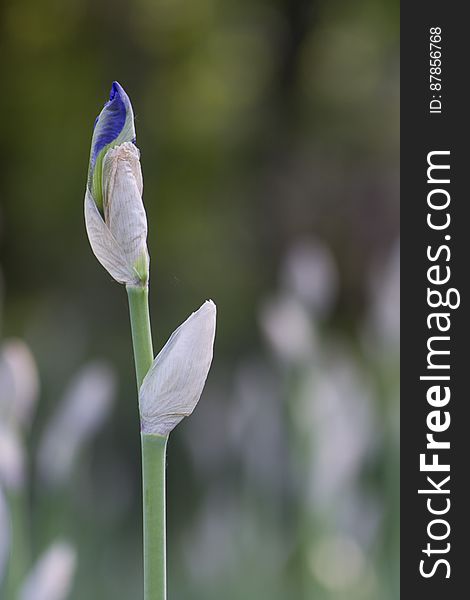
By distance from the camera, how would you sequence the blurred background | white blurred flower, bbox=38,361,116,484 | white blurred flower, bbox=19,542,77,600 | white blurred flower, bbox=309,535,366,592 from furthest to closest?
the blurred background, white blurred flower, bbox=309,535,366,592, white blurred flower, bbox=38,361,116,484, white blurred flower, bbox=19,542,77,600

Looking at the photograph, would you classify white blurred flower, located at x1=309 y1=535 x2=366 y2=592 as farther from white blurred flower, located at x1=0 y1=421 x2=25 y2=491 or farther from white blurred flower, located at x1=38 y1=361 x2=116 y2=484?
white blurred flower, located at x1=0 y1=421 x2=25 y2=491

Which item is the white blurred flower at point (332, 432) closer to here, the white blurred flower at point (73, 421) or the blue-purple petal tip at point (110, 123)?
the white blurred flower at point (73, 421)

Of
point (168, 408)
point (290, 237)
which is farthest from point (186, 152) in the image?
point (168, 408)

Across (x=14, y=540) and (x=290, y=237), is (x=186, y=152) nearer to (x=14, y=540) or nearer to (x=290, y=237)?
(x=290, y=237)

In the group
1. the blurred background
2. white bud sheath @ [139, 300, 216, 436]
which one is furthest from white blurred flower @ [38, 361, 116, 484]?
the blurred background

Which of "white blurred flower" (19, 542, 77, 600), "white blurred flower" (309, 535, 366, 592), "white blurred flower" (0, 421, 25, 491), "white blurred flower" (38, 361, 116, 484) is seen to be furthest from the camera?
"white blurred flower" (309, 535, 366, 592)

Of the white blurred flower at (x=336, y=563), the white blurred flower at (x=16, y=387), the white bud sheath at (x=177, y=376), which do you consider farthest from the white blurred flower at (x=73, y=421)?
the white bud sheath at (x=177, y=376)

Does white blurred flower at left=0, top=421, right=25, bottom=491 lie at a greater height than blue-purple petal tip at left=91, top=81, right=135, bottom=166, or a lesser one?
lesser

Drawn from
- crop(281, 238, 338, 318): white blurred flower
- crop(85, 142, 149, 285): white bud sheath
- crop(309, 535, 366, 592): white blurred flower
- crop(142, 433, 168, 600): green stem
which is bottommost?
crop(309, 535, 366, 592): white blurred flower

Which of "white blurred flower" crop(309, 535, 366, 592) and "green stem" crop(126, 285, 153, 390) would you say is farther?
"white blurred flower" crop(309, 535, 366, 592)
